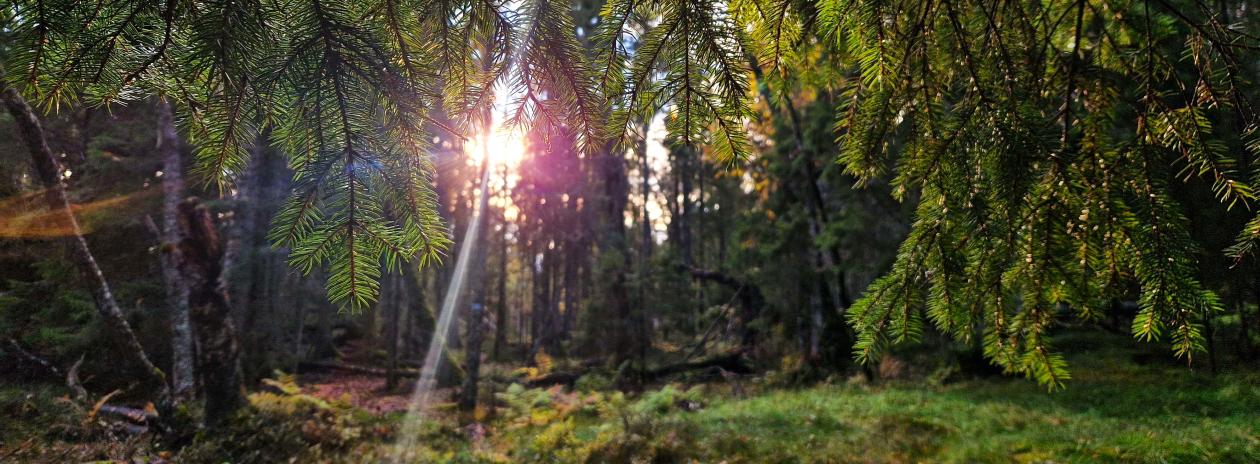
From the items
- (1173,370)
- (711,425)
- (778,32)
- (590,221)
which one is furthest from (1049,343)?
(590,221)

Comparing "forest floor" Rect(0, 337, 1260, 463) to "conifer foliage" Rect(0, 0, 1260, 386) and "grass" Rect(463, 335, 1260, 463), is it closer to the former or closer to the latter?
"grass" Rect(463, 335, 1260, 463)

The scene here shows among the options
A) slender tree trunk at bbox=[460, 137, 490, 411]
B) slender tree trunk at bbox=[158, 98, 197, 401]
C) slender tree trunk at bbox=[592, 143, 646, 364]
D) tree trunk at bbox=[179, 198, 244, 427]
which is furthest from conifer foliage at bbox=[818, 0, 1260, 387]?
slender tree trunk at bbox=[592, 143, 646, 364]

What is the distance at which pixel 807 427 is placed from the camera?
7.34m

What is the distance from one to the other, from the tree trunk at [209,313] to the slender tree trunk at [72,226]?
1.68 feet

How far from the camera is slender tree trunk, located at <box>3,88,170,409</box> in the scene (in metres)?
4.89

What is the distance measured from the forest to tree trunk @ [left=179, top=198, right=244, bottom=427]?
1.6 inches

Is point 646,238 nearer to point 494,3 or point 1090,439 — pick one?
point 1090,439

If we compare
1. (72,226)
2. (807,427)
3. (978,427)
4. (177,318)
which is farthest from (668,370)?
(72,226)

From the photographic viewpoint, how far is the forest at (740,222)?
1724 millimetres

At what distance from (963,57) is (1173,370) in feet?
31.9

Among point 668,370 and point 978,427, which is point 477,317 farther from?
point 978,427

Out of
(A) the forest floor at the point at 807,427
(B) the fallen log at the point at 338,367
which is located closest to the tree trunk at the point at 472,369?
(A) the forest floor at the point at 807,427

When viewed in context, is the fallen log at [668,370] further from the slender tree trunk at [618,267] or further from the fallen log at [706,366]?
the slender tree trunk at [618,267]

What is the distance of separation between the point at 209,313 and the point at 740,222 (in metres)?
11.3
